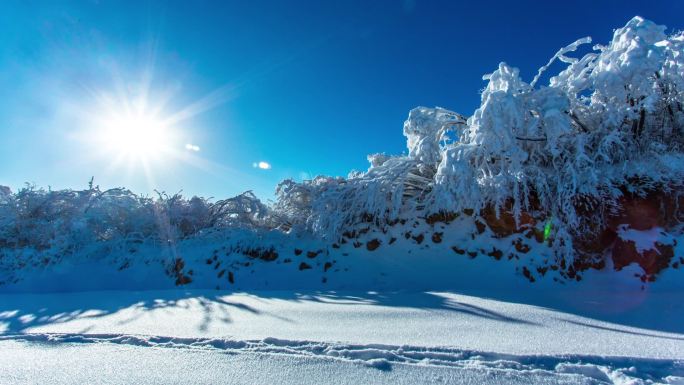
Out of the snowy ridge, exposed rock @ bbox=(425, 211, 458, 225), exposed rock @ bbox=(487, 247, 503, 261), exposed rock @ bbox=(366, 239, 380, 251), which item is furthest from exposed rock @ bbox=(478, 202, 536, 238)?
the snowy ridge

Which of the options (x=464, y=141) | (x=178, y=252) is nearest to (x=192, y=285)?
(x=178, y=252)

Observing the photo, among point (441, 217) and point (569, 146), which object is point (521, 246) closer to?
point (441, 217)

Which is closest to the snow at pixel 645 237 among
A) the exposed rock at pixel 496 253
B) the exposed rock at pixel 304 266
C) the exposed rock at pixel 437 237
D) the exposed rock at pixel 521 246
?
the exposed rock at pixel 521 246

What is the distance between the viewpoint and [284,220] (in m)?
8.48

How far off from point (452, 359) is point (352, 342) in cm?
74

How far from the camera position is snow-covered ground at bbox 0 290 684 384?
2020 millimetres

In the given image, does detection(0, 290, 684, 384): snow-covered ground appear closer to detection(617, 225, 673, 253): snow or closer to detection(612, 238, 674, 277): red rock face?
detection(612, 238, 674, 277): red rock face

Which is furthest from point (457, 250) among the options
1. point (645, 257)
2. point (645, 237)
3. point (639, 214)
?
point (639, 214)

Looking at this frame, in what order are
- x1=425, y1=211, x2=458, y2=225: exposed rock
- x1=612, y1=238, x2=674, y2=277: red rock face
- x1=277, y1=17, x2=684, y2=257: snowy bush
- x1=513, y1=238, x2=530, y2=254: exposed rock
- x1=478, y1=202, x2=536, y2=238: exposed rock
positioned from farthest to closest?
x1=425, y1=211, x2=458, y2=225: exposed rock → x1=478, y1=202, x2=536, y2=238: exposed rock → x1=513, y1=238, x2=530, y2=254: exposed rock → x1=277, y1=17, x2=684, y2=257: snowy bush → x1=612, y1=238, x2=674, y2=277: red rock face

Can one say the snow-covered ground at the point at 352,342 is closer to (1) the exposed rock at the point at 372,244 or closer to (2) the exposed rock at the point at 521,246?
(2) the exposed rock at the point at 521,246

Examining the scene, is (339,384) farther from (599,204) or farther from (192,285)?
(599,204)

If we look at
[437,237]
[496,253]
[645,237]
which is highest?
[645,237]

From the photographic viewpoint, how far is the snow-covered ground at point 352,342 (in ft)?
6.63

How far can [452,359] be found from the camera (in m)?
2.21
